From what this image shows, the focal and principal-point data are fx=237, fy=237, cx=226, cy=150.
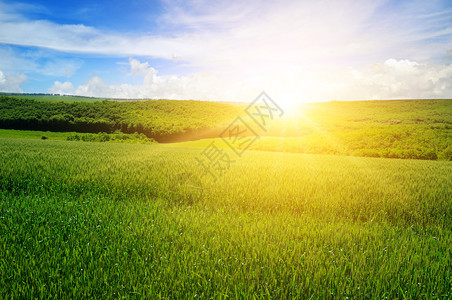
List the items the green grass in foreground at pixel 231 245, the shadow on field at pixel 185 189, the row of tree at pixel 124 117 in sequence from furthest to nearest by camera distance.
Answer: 1. the row of tree at pixel 124 117
2. the shadow on field at pixel 185 189
3. the green grass in foreground at pixel 231 245

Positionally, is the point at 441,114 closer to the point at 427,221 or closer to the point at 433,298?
the point at 427,221

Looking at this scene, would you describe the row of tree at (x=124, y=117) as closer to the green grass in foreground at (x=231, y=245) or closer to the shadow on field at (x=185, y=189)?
the shadow on field at (x=185, y=189)

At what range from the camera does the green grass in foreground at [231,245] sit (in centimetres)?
240

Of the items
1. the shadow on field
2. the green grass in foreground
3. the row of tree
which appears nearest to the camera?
the green grass in foreground

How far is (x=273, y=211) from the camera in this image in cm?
498

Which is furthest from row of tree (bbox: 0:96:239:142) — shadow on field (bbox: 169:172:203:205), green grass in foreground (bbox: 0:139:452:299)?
green grass in foreground (bbox: 0:139:452:299)

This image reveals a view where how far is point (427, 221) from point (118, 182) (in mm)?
7360

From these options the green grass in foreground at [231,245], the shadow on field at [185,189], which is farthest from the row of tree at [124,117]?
the green grass in foreground at [231,245]

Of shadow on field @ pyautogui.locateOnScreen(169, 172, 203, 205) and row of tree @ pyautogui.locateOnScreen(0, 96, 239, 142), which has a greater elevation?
row of tree @ pyautogui.locateOnScreen(0, 96, 239, 142)

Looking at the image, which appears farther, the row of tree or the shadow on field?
the row of tree

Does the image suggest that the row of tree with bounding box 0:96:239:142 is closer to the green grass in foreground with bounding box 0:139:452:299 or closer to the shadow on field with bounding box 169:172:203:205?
the shadow on field with bounding box 169:172:203:205

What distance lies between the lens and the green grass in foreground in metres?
2.40

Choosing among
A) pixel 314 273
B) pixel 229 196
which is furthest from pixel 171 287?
pixel 229 196

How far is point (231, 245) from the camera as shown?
3182 millimetres
